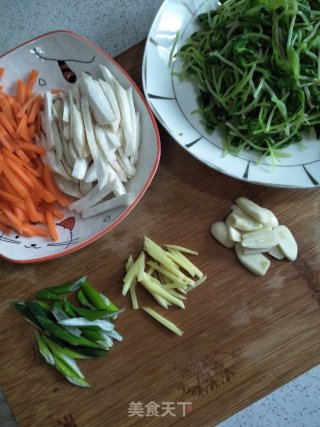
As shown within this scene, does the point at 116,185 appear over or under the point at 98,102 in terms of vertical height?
under

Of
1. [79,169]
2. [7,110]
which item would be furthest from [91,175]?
[7,110]

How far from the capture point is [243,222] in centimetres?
154

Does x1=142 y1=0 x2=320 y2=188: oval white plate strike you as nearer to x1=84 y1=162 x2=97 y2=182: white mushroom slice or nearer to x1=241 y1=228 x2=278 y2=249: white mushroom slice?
x1=241 y1=228 x2=278 y2=249: white mushroom slice

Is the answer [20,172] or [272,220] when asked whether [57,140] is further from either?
[272,220]

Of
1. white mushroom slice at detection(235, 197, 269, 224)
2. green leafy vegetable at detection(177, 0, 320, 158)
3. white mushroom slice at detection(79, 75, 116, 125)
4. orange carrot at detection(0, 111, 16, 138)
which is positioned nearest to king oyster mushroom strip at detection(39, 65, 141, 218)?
white mushroom slice at detection(79, 75, 116, 125)

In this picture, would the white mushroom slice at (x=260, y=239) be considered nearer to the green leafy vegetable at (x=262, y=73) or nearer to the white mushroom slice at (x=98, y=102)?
the green leafy vegetable at (x=262, y=73)

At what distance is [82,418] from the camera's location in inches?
56.6

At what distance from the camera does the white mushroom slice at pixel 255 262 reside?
1512 mm

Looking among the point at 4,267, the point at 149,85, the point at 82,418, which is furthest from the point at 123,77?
the point at 82,418

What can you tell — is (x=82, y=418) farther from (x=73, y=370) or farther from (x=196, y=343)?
(x=196, y=343)

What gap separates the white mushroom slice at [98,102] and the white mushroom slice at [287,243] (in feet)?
2.28

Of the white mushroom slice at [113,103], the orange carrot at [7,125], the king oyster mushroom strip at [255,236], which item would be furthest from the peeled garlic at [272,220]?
the orange carrot at [7,125]

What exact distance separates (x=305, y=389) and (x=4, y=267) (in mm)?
1433

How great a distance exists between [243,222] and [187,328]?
0.41m
